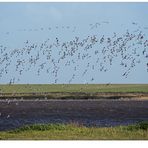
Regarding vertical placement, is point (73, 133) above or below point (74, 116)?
above

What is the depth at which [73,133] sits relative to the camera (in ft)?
84.5

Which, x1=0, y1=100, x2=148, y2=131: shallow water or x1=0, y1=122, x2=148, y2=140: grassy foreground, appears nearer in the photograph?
x1=0, y1=122, x2=148, y2=140: grassy foreground

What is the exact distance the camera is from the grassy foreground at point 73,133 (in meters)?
23.6

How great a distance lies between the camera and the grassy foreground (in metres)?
23.6

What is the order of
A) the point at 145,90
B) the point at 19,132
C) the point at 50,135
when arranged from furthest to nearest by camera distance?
the point at 145,90, the point at 19,132, the point at 50,135

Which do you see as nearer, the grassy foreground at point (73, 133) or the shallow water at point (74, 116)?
the grassy foreground at point (73, 133)

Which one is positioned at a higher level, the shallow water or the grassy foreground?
the grassy foreground

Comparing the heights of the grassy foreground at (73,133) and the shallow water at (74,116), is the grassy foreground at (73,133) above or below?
above

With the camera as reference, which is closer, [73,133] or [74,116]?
[73,133]

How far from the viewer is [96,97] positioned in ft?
487
